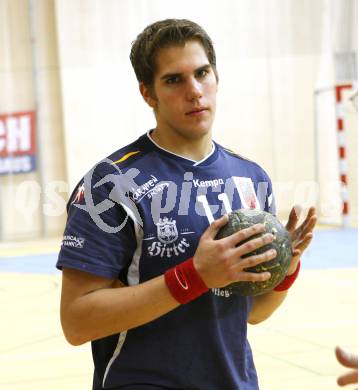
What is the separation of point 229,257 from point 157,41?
2.63ft

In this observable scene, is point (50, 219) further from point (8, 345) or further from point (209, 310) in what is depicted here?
point (209, 310)

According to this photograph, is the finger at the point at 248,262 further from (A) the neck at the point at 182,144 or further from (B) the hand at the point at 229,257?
(A) the neck at the point at 182,144

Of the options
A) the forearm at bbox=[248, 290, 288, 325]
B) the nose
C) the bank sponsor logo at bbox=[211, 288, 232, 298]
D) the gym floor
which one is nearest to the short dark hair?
the nose

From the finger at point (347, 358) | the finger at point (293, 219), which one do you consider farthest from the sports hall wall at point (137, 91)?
the finger at point (347, 358)

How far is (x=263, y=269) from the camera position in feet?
7.12

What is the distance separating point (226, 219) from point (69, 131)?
11.7 m

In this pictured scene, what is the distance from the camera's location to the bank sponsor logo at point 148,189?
234 cm

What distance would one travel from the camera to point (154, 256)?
2326mm

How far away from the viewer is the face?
239 cm

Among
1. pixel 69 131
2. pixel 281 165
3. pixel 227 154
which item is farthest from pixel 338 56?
pixel 227 154

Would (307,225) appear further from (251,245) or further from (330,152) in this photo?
(330,152)

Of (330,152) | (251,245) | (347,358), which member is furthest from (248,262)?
(330,152)

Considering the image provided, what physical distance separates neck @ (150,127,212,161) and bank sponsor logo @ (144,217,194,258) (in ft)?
0.92

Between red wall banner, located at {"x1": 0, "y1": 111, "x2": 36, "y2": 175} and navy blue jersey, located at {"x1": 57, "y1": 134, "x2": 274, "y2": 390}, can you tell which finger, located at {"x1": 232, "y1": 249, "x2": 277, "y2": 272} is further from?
red wall banner, located at {"x1": 0, "y1": 111, "x2": 36, "y2": 175}
